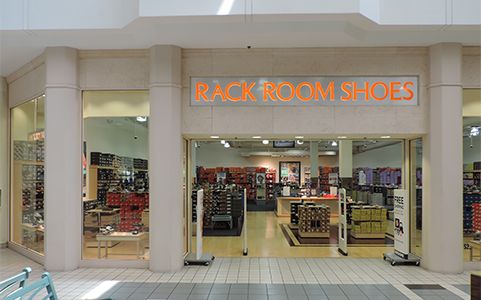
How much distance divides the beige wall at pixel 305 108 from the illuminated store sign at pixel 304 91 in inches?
4.0

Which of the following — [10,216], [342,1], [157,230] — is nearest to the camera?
[342,1]

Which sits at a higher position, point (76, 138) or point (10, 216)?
point (76, 138)

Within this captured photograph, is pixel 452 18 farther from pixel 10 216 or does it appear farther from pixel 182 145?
pixel 10 216

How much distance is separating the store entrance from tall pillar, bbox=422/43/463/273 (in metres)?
1.33

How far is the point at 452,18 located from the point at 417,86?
52.9 inches

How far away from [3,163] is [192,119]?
4912mm

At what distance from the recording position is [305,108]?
682cm

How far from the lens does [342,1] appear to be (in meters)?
5.36

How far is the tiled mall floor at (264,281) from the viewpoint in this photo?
5344 millimetres

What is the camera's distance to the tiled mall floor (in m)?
5.34

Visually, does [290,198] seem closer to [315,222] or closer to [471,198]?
[315,222]

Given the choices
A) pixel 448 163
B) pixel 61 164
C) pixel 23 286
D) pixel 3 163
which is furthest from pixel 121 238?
pixel 448 163

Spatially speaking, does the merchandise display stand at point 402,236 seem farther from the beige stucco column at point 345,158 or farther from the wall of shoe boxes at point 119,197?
the beige stucco column at point 345,158

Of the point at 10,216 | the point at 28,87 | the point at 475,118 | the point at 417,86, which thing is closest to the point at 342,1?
the point at 417,86
